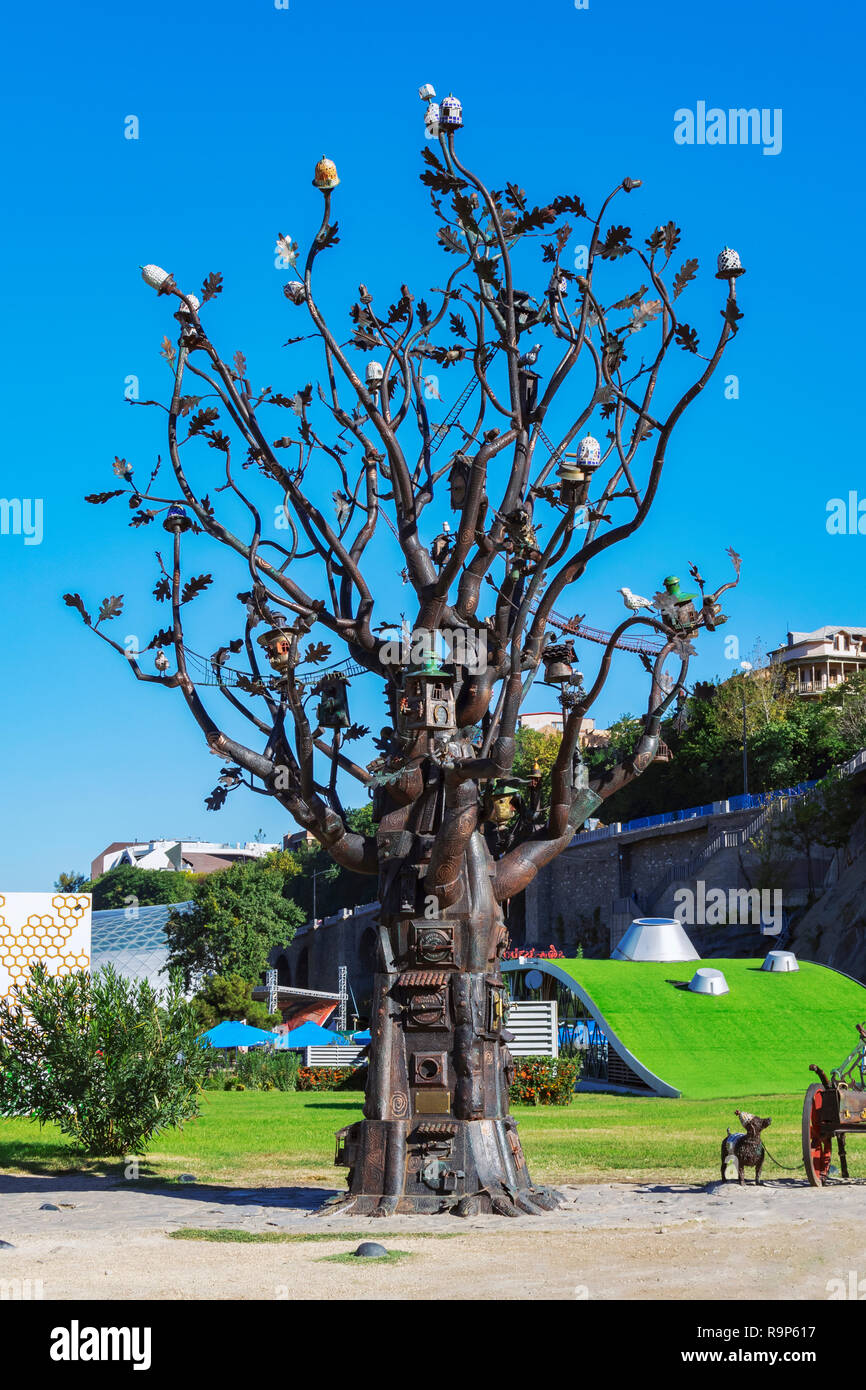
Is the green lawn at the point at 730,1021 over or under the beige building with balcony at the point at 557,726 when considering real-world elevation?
under

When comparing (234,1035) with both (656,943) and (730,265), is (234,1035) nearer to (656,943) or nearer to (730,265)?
(656,943)

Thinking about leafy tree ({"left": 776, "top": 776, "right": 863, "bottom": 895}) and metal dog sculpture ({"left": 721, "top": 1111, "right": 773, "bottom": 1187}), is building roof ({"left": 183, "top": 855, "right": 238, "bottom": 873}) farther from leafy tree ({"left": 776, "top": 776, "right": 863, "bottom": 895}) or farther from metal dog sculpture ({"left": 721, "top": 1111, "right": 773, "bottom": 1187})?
metal dog sculpture ({"left": 721, "top": 1111, "right": 773, "bottom": 1187})

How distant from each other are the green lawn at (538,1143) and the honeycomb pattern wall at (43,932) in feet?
17.0

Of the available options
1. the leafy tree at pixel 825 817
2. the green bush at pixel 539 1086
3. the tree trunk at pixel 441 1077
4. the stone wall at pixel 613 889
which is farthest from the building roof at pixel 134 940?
the tree trunk at pixel 441 1077

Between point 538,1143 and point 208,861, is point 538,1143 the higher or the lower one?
the lower one

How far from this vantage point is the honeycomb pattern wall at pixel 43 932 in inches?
1298

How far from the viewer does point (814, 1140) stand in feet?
45.9

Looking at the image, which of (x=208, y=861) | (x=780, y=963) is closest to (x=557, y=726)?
(x=208, y=861)

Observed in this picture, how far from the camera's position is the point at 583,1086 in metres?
37.0

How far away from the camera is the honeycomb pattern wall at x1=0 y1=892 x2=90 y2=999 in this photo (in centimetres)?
3297

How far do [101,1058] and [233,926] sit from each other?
188 ft

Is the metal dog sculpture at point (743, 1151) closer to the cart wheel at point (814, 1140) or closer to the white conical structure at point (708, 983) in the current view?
the cart wheel at point (814, 1140)

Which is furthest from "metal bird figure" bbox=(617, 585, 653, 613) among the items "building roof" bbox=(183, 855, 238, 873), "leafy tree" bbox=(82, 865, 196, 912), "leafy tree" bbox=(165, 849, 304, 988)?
"building roof" bbox=(183, 855, 238, 873)

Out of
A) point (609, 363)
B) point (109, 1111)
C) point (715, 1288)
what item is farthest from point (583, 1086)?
point (715, 1288)
